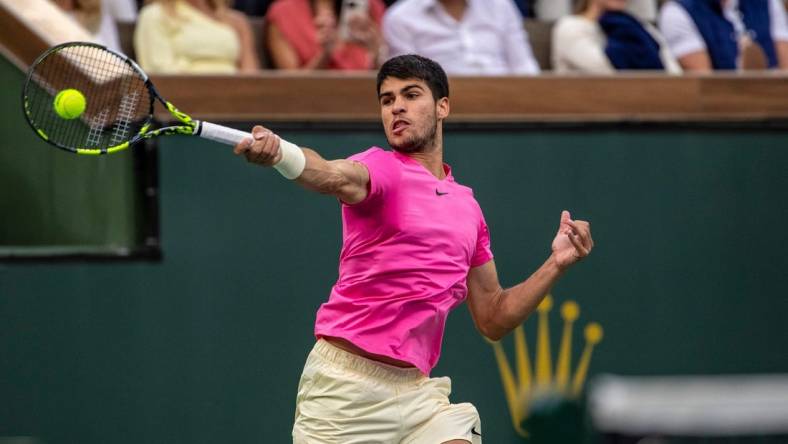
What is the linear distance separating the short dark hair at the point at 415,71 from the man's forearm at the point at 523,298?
0.74 metres

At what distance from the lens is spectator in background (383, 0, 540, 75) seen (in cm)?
795

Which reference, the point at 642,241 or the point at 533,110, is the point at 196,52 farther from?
the point at 642,241

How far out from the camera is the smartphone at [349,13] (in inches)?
310

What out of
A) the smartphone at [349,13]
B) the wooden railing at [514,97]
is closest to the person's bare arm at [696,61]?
the wooden railing at [514,97]

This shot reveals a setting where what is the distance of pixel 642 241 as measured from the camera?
7.50 m

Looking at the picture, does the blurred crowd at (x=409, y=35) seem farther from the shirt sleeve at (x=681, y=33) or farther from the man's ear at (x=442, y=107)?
the man's ear at (x=442, y=107)

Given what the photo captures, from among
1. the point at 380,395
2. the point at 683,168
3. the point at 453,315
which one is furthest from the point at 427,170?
the point at 683,168

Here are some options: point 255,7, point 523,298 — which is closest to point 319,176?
point 523,298

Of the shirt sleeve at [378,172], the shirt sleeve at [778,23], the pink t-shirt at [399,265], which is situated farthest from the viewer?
the shirt sleeve at [778,23]

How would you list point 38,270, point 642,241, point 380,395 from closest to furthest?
point 380,395, point 38,270, point 642,241

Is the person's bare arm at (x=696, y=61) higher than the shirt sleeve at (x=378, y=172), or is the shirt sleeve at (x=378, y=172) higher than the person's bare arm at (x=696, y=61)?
the person's bare arm at (x=696, y=61)

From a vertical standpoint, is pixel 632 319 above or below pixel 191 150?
below

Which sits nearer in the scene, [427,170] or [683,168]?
[427,170]

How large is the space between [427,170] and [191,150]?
214 centimetres
